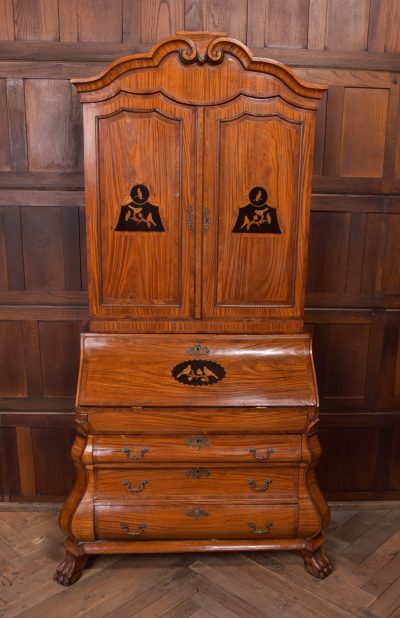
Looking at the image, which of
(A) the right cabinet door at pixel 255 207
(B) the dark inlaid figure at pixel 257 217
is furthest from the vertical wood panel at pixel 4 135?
(B) the dark inlaid figure at pixel 257 217

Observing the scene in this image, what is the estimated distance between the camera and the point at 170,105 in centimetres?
212

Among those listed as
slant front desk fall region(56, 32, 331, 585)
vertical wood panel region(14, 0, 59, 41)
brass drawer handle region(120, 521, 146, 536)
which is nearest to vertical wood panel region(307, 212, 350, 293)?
slant front desk fall region(56, 32, 331, 585)

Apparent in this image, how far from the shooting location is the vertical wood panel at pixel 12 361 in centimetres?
282

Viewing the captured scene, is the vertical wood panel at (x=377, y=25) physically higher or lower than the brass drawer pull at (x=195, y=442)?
higher

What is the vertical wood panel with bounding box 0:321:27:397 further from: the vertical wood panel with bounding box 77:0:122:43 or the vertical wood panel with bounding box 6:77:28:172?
the vertical wood panel with bounding box 77:0:122:43

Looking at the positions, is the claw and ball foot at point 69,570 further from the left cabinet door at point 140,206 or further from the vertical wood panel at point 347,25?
the vertical wood panel at point 347,25

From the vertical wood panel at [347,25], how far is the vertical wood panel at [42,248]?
1597 mm

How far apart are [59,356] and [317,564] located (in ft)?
5.35

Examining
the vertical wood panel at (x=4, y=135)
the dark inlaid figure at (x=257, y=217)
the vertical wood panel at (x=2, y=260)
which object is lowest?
the vertical wood panel at (x=2, y=260)

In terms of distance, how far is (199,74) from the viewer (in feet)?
6.89

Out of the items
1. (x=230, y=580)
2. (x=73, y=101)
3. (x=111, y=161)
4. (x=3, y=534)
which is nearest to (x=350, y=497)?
(x=230, y=580)

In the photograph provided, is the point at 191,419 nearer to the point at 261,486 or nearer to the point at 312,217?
the point at 261,486

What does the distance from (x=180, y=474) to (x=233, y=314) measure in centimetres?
73

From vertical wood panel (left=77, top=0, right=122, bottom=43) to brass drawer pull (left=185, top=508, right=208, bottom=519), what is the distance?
220cm
